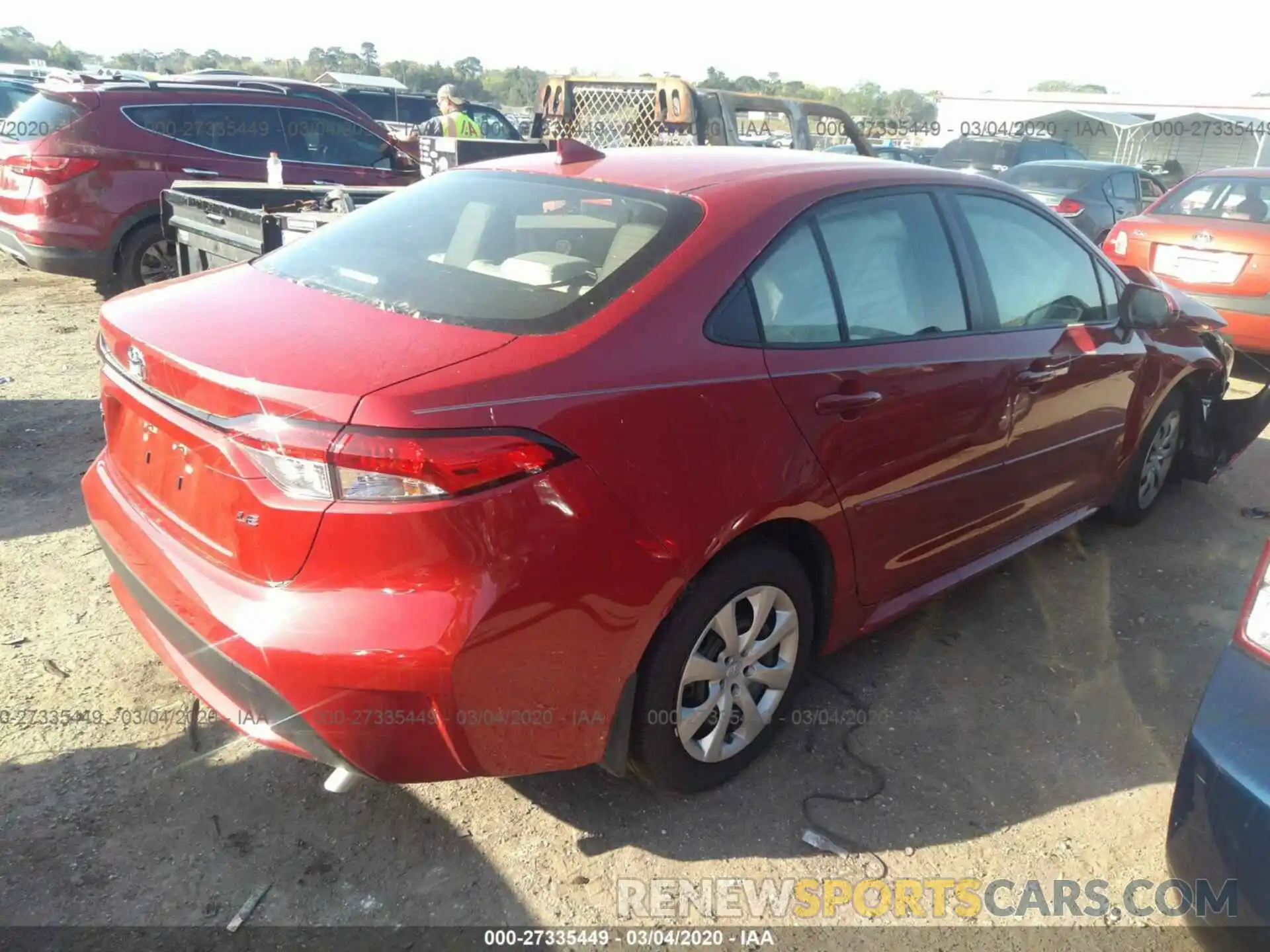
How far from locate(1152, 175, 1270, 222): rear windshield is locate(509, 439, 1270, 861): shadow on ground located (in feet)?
14.6

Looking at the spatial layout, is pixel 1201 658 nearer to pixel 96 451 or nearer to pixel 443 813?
pixel 443 813

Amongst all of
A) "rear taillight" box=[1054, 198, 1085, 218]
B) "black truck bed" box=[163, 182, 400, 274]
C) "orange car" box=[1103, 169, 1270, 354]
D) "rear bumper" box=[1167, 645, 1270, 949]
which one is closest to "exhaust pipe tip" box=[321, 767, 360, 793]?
"rear bumper" box=[1167, 645, 1270, 949]

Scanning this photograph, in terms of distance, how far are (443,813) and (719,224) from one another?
1.74 metres

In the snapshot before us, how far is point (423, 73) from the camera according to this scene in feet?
232

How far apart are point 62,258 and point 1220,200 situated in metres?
9.16

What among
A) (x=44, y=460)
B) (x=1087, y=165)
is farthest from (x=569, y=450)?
(x=1087, y=165)

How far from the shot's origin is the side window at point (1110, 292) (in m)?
3.91

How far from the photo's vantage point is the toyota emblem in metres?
2.30

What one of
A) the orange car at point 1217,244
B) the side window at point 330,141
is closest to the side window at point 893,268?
the orange car at point 1217,244

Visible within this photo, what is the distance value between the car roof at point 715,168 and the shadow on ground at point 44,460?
2.43 meters

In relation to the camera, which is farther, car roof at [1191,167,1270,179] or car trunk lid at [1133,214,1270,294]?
car roof at [1191,167,1270,179]

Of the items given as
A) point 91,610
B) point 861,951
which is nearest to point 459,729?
point 861,951

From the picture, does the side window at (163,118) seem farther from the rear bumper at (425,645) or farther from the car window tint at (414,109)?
the car window tint at (414,109)

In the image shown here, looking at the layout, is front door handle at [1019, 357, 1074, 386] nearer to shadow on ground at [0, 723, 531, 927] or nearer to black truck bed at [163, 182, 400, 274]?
shadow on ground at [0, 723, 531, 927]
